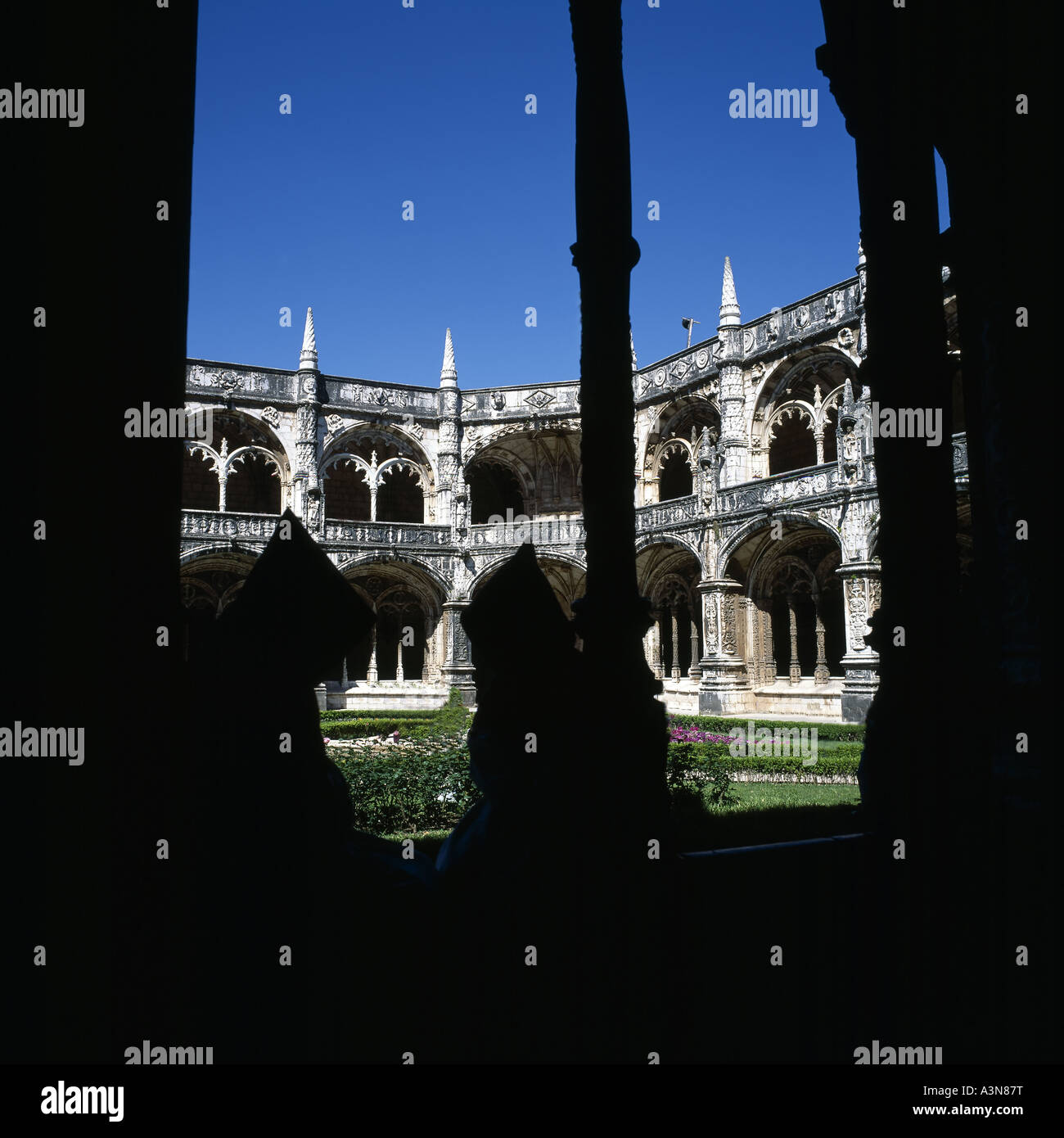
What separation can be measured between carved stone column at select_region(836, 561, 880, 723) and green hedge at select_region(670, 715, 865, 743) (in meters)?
0.81

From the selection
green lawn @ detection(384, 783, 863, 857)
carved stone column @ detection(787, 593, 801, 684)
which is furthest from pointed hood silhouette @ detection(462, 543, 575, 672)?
carved stone column @ detection(787, 593, 801, 684)

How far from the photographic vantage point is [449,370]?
24422mm

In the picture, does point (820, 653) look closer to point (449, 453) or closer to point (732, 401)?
point (732, 401)

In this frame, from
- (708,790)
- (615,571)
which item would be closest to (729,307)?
(708,790)

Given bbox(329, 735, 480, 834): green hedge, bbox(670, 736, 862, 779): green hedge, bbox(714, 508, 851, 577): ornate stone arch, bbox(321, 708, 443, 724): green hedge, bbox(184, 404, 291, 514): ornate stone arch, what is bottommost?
bbox(321, 708, 443, 724): green hedge

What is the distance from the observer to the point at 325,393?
23.1 metres

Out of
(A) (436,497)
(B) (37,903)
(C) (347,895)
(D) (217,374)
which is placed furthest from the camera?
(A) (436,497)

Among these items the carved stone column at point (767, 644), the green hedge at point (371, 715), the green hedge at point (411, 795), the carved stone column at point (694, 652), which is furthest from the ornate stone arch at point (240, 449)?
the green hedge at point (411, 795)

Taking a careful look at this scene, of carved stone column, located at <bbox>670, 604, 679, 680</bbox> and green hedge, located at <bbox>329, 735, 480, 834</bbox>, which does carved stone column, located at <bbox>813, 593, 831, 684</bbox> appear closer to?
carved stone column, located at <bbox>670, 604, 679, 680</bbox>

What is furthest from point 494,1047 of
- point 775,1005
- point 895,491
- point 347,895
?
point 895,491

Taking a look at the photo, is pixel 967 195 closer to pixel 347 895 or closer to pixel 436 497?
pixel 347 895

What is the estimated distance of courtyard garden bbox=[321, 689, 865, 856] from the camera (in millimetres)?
5320

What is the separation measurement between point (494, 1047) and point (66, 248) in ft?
6.68

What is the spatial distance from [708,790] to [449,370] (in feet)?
62.8
